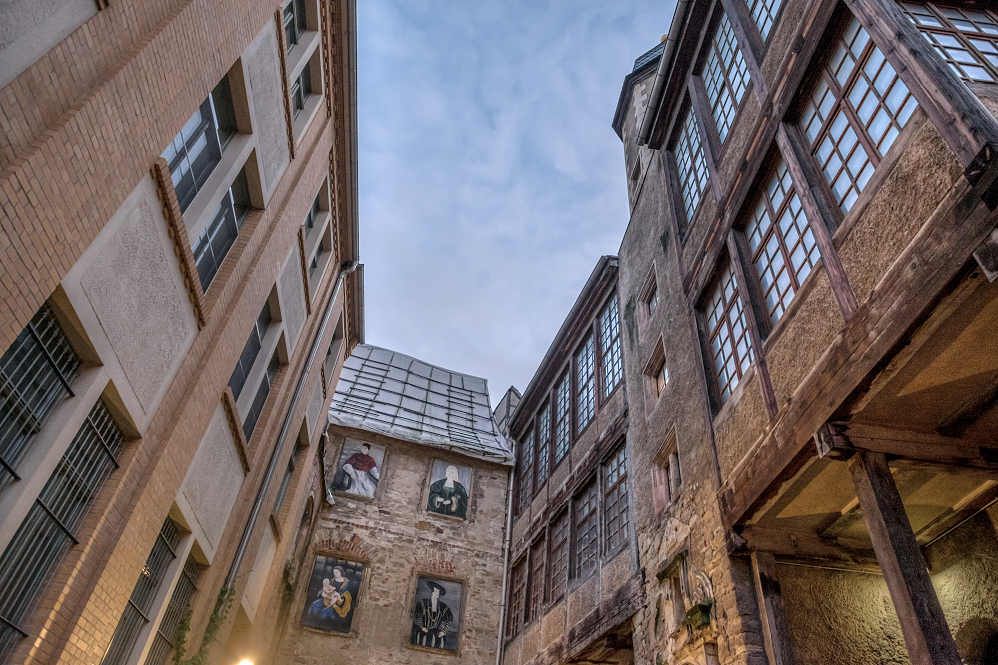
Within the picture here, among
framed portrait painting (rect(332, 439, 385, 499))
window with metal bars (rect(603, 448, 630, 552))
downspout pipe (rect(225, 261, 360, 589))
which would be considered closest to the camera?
downspout pipe (rect(225, 261, 360, 589))

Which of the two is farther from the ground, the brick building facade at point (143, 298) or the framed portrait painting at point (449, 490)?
the framed portrait painting at point (449, 490)

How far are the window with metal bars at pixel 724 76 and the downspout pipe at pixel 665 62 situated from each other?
715 mm

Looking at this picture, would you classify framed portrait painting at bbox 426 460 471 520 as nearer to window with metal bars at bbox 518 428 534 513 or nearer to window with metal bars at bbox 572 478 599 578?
window with metal bars at bbox 518 428 534 513

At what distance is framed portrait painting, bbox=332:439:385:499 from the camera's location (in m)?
17.5

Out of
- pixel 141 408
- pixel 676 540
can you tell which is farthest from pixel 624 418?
pixel 141 408

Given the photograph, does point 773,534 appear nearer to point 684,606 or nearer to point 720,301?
point 684,606

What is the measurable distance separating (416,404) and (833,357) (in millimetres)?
18783

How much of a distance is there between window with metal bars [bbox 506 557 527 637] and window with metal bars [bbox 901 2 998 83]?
13.7 m

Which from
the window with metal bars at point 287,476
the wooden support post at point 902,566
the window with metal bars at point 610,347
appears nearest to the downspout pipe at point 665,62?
the window with metal bars at point 610,347

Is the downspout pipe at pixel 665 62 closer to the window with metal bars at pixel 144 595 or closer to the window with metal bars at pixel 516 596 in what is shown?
the window with metal bars at pixel 144 595

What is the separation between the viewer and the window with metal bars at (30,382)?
4105 mm

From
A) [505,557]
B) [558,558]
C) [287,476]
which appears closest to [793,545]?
[558,558]

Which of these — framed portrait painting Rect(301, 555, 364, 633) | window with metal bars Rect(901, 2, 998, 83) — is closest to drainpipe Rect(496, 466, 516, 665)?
framed portrait painting Rect(301, 555, 364, 633)

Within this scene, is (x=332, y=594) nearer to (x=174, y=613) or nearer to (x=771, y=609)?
(x=174, y=613)
